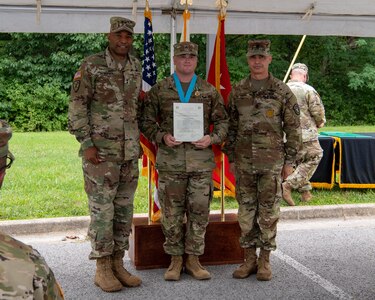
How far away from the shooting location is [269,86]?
4473mm

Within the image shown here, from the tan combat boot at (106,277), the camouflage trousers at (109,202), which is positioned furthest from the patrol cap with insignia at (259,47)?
the tan combat boot at (106,277)

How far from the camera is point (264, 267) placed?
453cm

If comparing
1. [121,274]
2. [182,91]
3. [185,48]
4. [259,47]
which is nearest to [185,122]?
[182,91]

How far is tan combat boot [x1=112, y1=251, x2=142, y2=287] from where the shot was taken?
4.32m

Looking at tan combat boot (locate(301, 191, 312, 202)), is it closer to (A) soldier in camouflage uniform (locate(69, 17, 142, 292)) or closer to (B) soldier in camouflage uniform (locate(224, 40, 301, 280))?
(B) soldier in camouflage uniform (locate(224, 40, 301, 280))

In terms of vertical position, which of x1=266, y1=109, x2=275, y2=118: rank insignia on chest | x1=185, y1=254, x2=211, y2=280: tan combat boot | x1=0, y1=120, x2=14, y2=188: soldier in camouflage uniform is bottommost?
x1=185, y1=254, x2=211, y2=280: tan combat boot

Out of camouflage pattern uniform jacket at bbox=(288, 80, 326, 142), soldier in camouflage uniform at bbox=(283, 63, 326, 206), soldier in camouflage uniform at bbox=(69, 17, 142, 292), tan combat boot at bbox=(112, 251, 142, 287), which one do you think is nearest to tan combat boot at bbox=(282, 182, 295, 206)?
soldier in camouflage uniform at bbox=(283, 63, 326, 206)

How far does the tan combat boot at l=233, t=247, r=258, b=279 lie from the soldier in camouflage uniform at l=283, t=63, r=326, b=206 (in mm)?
2616

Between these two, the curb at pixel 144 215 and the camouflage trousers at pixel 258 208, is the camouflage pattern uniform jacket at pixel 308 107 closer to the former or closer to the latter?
the curb at pixel 144 215

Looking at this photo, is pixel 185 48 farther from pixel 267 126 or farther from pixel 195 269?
pixel 195 269

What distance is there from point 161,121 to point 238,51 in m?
17.9

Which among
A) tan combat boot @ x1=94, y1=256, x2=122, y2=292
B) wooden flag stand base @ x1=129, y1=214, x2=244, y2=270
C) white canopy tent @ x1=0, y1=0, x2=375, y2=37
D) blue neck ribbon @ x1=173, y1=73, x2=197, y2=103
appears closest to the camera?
tan combat boot @ x1=94, y1=256, x2=122, y2=292

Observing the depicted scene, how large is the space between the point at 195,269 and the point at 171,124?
1.15m

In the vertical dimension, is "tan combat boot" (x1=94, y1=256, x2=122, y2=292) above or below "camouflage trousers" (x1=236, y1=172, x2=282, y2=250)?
below
